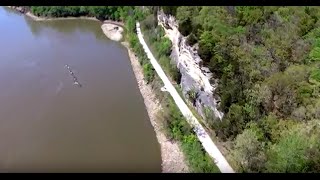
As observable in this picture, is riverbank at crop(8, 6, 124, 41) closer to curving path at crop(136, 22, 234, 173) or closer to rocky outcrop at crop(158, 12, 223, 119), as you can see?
curving path at crop(136, 22, 234, 173)

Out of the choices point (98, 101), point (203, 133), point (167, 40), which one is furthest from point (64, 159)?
point (167, 40)

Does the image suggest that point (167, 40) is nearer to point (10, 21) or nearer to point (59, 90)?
point (59, 90)

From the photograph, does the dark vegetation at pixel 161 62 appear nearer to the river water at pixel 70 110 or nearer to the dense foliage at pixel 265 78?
the river water at pixel 70 110

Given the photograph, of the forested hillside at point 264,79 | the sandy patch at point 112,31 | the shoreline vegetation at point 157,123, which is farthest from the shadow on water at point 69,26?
the forested hillside at point 264,79

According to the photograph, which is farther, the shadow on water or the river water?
the shadow on water

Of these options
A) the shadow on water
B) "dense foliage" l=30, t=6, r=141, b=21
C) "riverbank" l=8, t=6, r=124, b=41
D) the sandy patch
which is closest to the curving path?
the sandy patch

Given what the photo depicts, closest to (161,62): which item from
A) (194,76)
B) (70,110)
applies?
(194,76)
